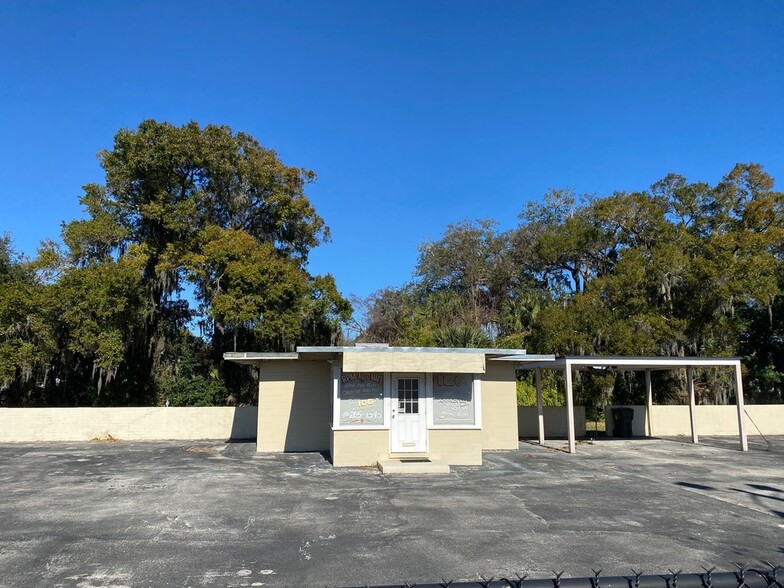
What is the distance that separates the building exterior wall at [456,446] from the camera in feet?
43.7

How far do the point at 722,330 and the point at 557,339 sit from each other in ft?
24.0

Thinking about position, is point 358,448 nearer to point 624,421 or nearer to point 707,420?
point 624,421

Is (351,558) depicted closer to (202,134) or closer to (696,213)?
(202,134)

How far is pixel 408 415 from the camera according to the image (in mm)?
13695

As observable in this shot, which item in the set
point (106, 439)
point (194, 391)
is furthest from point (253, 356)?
point (194, 391)

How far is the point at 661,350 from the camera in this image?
81.6 ft

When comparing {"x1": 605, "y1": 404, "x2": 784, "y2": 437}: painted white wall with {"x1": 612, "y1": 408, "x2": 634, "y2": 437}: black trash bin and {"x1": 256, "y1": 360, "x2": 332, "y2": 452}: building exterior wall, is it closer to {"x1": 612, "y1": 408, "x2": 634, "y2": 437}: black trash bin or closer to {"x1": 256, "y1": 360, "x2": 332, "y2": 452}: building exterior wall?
{"x1": 612, "y1": 408, "x2": 634, "y2": 437}: black trash bin

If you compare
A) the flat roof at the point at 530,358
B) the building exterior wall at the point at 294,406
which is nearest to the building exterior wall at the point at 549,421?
the flat roof at the point at 530,358

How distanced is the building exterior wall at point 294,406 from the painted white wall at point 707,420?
11.3 meters

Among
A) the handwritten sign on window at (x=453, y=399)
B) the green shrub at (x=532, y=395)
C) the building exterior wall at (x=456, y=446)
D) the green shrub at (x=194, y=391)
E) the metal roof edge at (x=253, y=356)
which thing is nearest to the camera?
the building exterior wall at (x=456, y=446)

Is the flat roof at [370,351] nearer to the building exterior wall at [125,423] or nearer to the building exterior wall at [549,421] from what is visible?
the building exterior wall at [549,421]

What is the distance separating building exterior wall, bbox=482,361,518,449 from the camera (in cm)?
1662

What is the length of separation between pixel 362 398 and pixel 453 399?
2208 millimetres

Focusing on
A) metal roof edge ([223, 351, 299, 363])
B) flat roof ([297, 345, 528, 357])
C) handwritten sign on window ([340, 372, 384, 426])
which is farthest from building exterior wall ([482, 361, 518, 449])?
metal roof edge ([223, 351, 299, 363])
